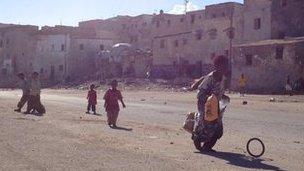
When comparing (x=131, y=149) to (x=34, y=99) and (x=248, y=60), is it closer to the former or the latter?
(x=34, y=99)

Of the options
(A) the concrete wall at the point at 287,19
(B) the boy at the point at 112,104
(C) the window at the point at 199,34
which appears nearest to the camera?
(B) the boy at the point at 112,104

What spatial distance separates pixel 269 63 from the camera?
1811 inches

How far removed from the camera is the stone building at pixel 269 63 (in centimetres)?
4378

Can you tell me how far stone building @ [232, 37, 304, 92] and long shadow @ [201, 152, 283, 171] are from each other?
3399 centimetres

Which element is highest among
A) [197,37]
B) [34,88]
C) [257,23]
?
[257,23]

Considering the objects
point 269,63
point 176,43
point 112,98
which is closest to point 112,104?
point 112,98

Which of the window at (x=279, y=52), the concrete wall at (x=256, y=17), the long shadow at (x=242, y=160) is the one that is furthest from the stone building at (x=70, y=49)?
the long shadow at (x=242, y=160)

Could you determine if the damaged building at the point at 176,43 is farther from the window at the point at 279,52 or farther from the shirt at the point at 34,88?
the shirt at the point at 34,88

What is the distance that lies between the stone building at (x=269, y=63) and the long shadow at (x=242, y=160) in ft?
112

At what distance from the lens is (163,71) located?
68.5 metres

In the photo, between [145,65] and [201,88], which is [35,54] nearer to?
[145,65]

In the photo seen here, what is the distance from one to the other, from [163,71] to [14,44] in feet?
92.8

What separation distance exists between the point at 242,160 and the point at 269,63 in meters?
36.6

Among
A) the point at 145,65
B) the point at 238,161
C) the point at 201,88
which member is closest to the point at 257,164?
the point at 238,161
